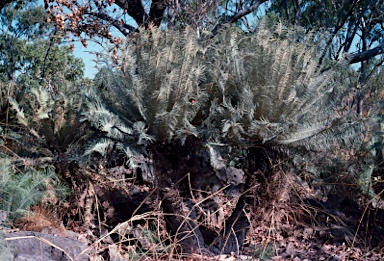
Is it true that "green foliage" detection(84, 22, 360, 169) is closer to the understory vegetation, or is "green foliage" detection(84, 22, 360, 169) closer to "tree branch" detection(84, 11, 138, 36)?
the understory vegetation

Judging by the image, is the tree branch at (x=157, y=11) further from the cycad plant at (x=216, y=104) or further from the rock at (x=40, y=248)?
the rock at (x=40, y=248)

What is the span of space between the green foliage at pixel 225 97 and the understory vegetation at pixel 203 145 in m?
0.01

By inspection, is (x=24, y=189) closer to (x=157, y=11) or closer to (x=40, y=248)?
(x=40, y=248)

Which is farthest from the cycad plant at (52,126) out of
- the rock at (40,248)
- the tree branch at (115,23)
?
the tree branch at (115,23)

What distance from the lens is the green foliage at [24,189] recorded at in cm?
445

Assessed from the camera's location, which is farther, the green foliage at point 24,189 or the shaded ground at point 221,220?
the shaded ground at point 221,220

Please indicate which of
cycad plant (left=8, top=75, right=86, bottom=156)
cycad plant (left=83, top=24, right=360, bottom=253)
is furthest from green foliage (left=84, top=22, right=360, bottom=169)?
cycad plant (left=8, top=75, right=86, bottom=156)

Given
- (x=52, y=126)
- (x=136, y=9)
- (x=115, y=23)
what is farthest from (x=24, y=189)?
(x=136, y=9)

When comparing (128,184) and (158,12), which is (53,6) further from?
(128,184)

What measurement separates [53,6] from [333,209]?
583cm

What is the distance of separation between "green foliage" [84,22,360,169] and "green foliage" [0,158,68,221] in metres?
0.74

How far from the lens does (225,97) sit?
477cm

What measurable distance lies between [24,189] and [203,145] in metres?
1.70

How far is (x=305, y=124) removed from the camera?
4.65 metres
